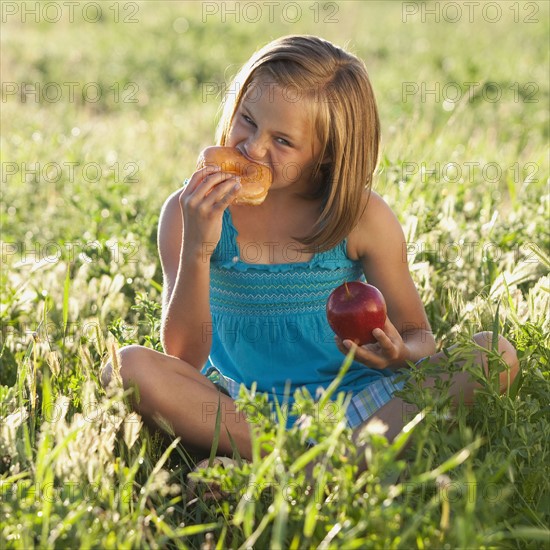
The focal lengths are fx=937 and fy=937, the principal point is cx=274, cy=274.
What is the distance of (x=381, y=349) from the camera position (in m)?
2.47

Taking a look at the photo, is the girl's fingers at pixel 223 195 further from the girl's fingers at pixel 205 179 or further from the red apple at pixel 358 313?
the red apple at pixel 358 313

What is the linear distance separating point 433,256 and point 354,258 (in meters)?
0.57

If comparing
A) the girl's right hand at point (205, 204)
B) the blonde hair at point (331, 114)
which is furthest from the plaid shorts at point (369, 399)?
the girl's right hand at point (205, 204)

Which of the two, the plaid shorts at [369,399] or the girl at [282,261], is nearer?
the girl at [282,261]

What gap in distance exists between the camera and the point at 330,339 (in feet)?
9.57

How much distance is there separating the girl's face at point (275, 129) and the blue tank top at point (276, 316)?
0.98ft

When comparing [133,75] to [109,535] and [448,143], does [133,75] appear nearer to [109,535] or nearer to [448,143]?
[448,143]

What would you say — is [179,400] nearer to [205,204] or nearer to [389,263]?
[205,204]

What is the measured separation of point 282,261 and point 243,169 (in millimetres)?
392

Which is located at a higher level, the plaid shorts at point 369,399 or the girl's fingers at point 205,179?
the girl's fingers at point 205,179

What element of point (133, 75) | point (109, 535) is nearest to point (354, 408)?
point (109, 535)

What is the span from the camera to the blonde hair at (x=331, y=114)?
2.71 metres

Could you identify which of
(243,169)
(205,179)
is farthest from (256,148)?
(205,179)

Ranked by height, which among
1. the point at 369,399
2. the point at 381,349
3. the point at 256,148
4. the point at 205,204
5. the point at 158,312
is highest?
the point at 256,148
